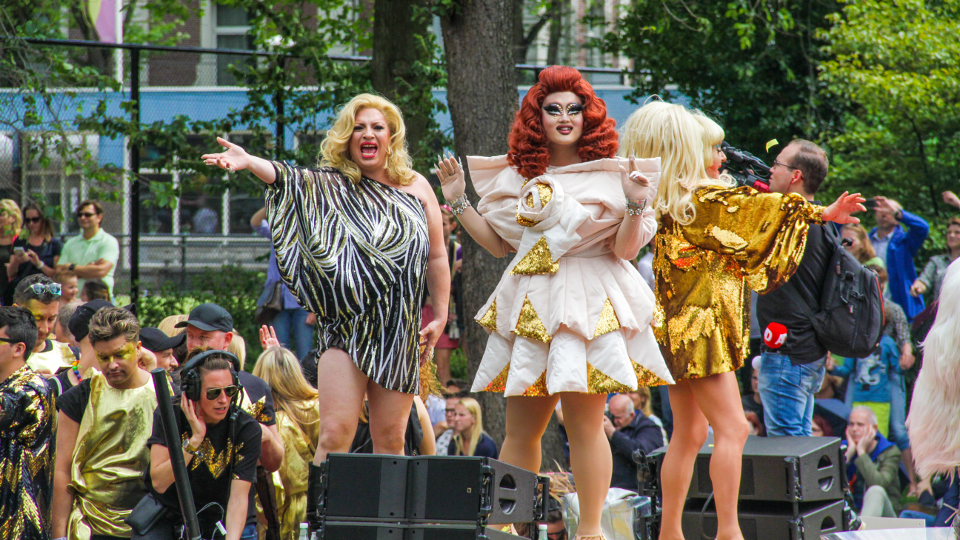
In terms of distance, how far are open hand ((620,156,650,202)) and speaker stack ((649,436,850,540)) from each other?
4.68 ft

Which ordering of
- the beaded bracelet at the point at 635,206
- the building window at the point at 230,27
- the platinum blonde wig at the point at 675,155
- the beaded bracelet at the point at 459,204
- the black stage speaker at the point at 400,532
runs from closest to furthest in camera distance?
the black stage speaker at the point at 400,532, the beaded bracelet at the point at 635,206, the beaded bracelet at the point at 459,204, the platinum blonde wig at the point at 675,155, the building window at the point at 230,27

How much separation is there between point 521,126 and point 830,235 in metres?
2.00

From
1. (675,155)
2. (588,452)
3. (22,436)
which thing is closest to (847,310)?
(675,155)

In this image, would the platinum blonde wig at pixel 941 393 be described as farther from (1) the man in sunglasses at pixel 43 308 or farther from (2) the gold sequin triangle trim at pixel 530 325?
(1) the man in sunglasses at pixel 43 308

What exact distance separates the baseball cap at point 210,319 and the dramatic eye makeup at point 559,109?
225cm

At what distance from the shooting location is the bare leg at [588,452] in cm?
376

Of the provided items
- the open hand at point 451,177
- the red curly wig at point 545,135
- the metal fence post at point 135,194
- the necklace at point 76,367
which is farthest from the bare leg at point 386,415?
the metal fence post at point 135,194

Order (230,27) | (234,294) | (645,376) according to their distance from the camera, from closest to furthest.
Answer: (645,376) → (234,294) → (230,27)

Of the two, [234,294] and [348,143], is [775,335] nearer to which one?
[348,143]

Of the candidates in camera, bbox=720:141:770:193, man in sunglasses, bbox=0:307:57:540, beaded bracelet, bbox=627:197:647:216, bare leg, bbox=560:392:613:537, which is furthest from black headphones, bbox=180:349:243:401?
camera, bbox=720:141:770:193

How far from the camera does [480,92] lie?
21.9 ft

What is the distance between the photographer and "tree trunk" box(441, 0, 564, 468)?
6.64m

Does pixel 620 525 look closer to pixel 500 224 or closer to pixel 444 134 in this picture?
pixel 500 224

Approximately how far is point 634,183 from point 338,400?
4.77 feet
